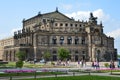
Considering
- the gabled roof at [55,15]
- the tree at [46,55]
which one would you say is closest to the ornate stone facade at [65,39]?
the gabled roof at [55,15]

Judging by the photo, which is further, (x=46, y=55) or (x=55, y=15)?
(x=55, y=15)

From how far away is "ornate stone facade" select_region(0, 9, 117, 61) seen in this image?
426 feet

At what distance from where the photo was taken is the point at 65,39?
132750 millimetres

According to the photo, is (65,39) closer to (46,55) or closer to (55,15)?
Answer: (55,15)

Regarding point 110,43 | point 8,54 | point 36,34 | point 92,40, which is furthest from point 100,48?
point 8,54

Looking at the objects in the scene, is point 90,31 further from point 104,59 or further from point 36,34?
point 36,34

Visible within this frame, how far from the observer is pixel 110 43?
14850 cm

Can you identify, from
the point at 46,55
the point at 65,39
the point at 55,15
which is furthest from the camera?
the point at 55,15

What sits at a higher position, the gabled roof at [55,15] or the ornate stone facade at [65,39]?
the gabled roof at [55,15]

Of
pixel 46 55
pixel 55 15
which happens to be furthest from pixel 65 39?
pixel 46 55

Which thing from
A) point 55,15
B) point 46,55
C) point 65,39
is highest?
point 55,15

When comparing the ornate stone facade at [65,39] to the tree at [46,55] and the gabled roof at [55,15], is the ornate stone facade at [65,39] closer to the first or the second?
the gabled roof at [55,15]

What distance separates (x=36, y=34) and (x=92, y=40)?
2370 centimetres

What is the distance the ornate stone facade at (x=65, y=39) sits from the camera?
426ft
